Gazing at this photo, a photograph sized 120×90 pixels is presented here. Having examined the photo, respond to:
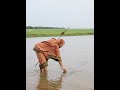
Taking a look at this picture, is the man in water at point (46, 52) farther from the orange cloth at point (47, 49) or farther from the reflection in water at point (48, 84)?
the reflection in water at point (48, 84)

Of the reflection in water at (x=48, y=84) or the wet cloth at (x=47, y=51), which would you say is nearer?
the reflection in water at (x=48, y=84)

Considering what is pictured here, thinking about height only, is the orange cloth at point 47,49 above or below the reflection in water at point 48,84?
above

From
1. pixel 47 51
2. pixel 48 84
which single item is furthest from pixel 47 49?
pixel 48 84

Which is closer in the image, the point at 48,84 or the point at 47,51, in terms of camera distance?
the point at 48,84

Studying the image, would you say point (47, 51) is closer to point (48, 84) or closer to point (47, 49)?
point (47, 49)

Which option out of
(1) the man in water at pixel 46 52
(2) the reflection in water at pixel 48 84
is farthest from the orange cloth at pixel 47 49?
(2) the reflection in water at pixel 48 84

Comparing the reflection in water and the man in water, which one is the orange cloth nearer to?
the man in water

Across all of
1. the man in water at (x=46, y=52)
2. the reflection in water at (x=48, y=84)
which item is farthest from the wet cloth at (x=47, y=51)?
the reflection in water at (x=48, y=84)

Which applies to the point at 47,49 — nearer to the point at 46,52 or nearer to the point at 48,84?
the point at 46,52

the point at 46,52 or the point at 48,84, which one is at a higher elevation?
the point at 46,52

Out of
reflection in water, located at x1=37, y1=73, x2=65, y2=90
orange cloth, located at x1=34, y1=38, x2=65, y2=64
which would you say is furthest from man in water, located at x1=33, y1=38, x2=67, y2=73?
reflection in water, located at x1=37, y1=73, x2=65, y2=90
